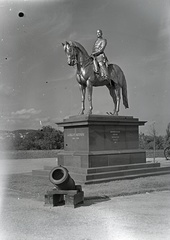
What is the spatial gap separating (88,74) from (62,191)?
7.79 m

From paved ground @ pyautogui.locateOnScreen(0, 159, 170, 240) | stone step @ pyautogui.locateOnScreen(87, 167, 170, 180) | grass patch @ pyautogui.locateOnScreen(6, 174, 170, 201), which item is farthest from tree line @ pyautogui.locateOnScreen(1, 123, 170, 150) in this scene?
paved ground @ pyautogui.locateOnScreen(0, 159, 170, 240)

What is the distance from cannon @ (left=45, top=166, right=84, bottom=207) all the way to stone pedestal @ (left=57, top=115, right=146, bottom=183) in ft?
13.9

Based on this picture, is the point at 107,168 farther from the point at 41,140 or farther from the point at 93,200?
the point at 41,140

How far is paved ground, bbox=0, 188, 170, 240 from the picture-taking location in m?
5.67

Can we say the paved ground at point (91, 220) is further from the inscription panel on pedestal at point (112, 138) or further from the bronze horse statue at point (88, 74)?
the bronze horse statue at point (88, 74)

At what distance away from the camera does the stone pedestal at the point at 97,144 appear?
13.6m

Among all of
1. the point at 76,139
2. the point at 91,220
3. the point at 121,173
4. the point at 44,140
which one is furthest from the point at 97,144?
the point at 44,140

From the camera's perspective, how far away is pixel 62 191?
837cm

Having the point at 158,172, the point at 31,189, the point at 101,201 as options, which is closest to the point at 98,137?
the point at 158,172

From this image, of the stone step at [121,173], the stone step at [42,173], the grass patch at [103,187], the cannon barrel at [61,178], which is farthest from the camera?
the stone step at [42,173]

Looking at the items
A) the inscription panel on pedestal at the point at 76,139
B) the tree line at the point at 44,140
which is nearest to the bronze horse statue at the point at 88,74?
the inscription panel on pedestal at the point at 76,139

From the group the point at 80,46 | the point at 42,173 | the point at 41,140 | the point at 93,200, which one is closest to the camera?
the point at 93,200

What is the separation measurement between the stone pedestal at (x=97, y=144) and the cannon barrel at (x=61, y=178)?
4.24 meters

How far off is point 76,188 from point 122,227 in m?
2.71
